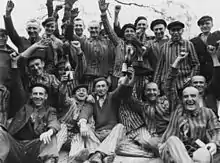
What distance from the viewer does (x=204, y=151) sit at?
5.63m

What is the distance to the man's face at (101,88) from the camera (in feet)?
23.0

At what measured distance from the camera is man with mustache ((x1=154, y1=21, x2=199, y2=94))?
24.0 feet

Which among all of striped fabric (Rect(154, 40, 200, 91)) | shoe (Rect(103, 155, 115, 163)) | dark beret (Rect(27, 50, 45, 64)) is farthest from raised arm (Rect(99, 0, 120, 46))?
shoe (Rect(103, 155, 115, 163))

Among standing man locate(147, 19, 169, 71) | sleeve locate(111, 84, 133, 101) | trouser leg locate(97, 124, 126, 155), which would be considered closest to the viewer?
trouser leg locate(97, 124, 126, 155)

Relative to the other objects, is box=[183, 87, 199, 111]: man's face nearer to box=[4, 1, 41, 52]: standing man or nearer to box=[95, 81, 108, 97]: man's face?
box=[95, 81, 108, 97]: man's face

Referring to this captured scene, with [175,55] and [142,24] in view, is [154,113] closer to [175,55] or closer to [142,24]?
[175,55]

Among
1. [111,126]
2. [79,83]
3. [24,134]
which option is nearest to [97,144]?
[111,126]

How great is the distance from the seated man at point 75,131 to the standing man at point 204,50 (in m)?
1.72

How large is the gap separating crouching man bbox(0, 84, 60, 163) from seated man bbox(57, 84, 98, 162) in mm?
433

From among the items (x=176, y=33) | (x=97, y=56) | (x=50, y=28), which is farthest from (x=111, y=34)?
(x=176, y=33)

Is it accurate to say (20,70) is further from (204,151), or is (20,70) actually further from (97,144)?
(204,151)

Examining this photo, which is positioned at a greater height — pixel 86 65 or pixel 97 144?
pixel 86 65

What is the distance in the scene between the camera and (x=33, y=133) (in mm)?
6461

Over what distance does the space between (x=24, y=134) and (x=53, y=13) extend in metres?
2.74
